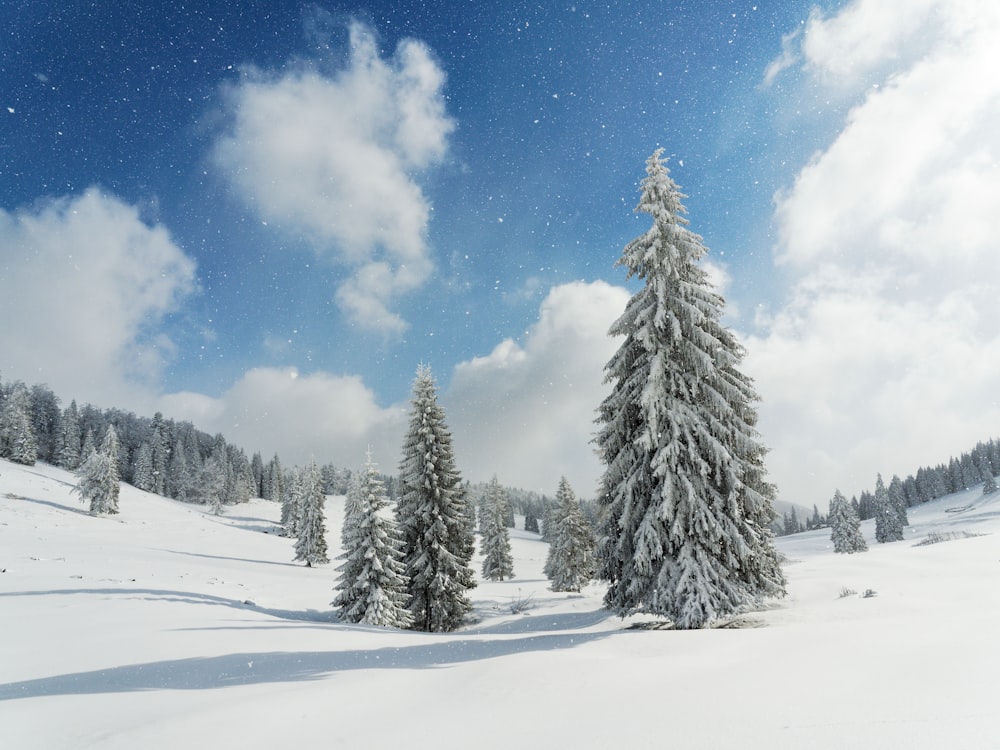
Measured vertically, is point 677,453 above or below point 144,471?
below

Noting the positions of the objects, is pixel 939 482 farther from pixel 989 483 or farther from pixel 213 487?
pixel 213 487

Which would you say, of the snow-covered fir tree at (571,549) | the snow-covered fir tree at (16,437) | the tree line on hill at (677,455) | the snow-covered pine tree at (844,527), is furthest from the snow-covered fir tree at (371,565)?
the snow-covered fir tree at (16,437)

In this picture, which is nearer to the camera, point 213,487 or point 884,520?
point 884,520

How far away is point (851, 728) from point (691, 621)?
29.2 feet

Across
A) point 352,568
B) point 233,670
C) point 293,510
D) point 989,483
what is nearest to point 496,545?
point 352,568

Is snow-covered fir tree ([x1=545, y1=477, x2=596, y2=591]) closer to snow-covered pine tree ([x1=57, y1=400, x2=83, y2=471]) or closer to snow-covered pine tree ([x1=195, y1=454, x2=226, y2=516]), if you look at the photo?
snow-covered pine tree ([x1=195, y1=454, x2=226, y2=516])

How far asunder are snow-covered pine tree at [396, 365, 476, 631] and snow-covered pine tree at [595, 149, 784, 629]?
506 inches

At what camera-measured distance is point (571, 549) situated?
132 ft

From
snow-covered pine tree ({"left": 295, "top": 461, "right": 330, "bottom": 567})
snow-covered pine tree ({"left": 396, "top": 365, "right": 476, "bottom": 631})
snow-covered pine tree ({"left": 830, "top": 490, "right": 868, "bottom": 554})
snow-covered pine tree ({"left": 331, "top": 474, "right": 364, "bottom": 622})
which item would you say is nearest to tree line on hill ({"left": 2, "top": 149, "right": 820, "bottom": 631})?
snow-covered pine tree ({"left": 396, "top": 365, "right": 476, "bottom": 631})

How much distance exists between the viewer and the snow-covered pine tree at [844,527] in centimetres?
5856

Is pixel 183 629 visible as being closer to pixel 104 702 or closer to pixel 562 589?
pixel 104 702

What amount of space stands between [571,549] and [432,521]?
19438 mm

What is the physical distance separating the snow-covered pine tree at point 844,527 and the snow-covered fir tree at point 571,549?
3884cm

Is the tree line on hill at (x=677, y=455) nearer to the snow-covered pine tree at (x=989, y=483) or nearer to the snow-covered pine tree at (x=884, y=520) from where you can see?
the snow-covered pine tree at (x=884, y=520)
